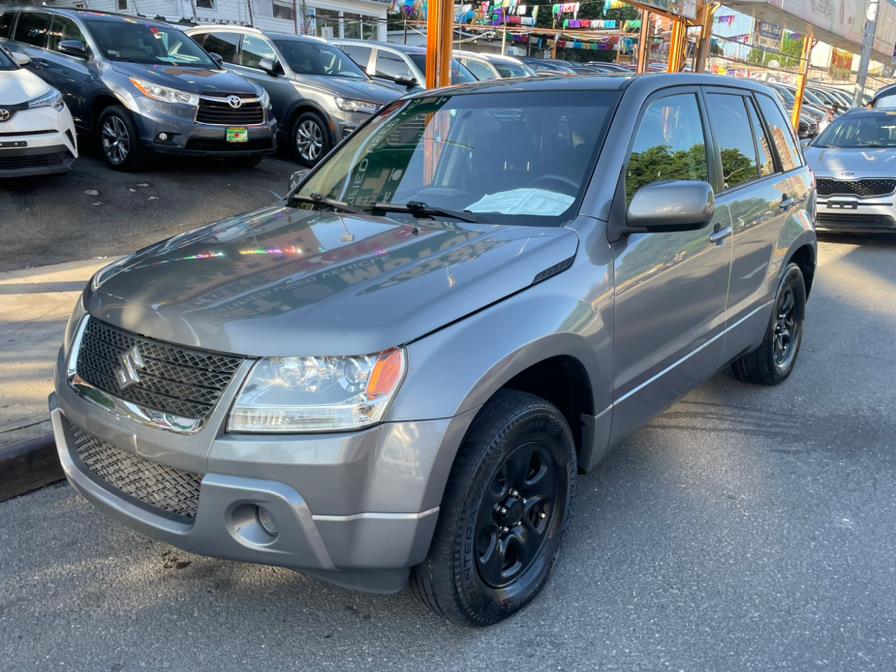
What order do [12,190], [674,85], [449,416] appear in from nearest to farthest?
[449,416], [674,85], [12,190]

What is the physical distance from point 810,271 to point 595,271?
2869 mm

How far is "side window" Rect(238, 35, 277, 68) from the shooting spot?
10.9m

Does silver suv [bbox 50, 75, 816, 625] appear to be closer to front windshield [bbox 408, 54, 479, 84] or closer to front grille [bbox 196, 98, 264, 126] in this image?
front grille [bbox 196, 98, 264, 126]

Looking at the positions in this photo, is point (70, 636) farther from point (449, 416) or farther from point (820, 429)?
point (820, 429)

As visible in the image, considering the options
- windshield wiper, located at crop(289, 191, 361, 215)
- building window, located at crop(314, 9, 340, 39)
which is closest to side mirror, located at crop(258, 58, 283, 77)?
windshield wiper, located at crop(289, 191, 361, 215)

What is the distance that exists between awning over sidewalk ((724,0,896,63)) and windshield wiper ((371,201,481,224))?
1114 cm

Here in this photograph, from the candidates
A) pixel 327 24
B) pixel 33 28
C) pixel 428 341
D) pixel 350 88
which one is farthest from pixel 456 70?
→ pixel 327 24

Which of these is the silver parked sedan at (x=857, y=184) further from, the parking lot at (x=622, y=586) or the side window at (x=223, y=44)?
the side window at (x=223, y=44)

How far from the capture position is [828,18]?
1816 centimetres

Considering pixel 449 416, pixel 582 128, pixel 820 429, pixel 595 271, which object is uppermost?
pixel 582 128

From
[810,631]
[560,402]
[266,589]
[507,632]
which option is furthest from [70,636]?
[810,631]

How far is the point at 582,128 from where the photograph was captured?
10.7 ft

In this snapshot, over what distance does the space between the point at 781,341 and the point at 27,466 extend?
13.8 ft

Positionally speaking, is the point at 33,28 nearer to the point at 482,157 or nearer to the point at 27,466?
the point at 27,466
